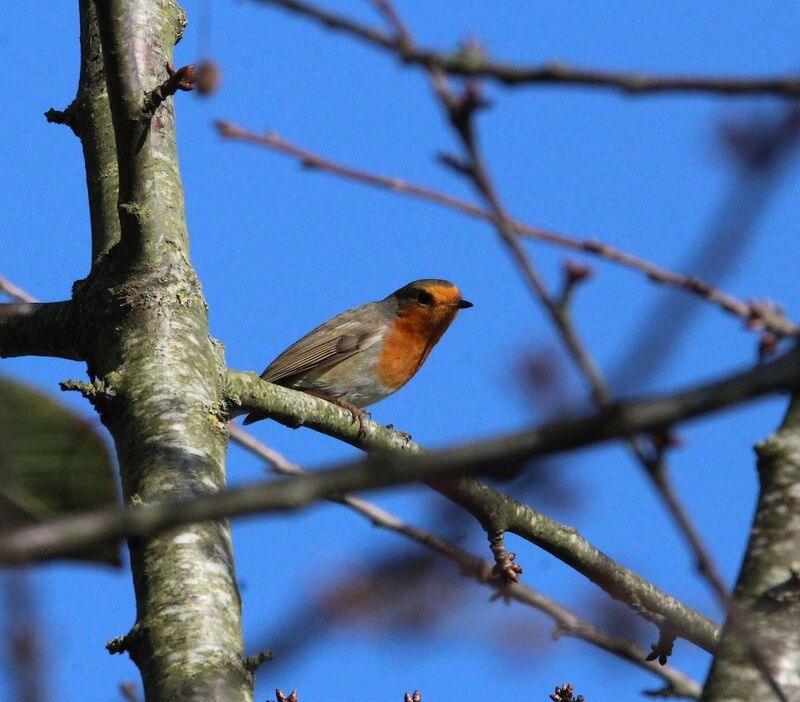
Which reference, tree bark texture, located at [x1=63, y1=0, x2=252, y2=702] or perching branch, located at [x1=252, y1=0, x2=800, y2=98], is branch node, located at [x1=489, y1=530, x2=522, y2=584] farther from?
perching branch, located at [x1=252, y1=0, x2=800, y2=98]

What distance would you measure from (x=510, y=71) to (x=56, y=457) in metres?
0.99

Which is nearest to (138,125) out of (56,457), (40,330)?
(40,330)

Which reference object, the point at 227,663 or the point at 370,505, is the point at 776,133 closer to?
the point at 227,663

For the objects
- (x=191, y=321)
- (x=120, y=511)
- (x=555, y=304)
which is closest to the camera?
(x=120, y=511)

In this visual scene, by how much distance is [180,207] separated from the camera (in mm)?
4281

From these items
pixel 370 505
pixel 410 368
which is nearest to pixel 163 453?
pixel 370 505

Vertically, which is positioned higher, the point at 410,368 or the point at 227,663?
the point at 410,368

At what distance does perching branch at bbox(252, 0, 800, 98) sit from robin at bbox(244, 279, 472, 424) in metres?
6.38

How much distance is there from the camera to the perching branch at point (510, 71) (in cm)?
127

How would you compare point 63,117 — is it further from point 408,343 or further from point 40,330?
point 408,343

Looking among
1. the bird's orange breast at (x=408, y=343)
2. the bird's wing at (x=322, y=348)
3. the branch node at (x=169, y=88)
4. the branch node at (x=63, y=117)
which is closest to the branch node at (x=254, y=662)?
the branch node at (x=169, y=88)

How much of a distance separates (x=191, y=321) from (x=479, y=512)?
3.82 ft

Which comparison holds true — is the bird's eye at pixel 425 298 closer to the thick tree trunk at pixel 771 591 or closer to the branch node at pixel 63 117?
the branch node at pixel 63 117

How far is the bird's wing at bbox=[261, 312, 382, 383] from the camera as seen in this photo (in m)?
8.02
